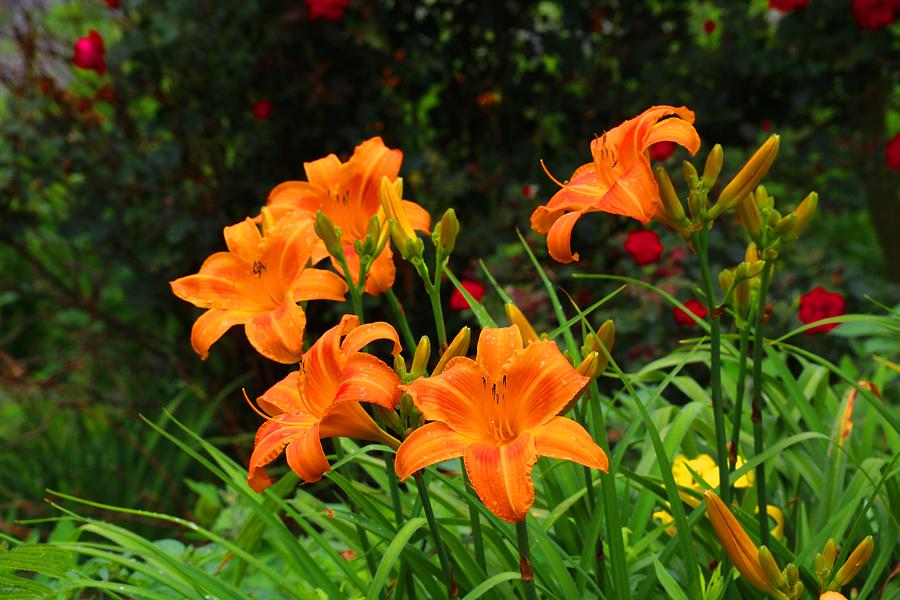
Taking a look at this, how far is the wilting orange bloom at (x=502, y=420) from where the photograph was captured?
1130 mm

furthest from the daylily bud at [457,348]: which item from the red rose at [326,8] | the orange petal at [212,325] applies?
the red rose at [326,8]

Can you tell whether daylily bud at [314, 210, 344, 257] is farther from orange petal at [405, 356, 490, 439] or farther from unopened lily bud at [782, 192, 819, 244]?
unopened lily bud at [782, 192, 819, 244]

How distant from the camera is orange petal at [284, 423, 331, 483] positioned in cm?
121

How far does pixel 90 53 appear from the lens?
3.38 meters

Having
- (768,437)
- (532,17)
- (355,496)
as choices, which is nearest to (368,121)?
(532,17)

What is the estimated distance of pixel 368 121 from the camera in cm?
365

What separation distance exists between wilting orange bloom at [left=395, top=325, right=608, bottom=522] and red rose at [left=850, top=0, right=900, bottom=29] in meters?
2.76

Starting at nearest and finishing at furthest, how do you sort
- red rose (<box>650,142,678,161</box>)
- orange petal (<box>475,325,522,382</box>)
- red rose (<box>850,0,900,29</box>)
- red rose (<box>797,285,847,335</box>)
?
1. orange petal (<box>475,325,522,382</box>)
2. red rose (<box>797,285,847,335</box>)
3. red rose (<box>650,142,678,161</box>)
4. red rose (<box>850,0,900,29</box>)

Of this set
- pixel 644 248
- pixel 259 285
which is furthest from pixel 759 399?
pixel 644 248

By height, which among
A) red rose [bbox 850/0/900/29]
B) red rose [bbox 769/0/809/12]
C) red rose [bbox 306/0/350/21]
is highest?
red rose [bbox 306/0/350/21]

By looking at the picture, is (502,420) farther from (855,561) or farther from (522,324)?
(855,561)

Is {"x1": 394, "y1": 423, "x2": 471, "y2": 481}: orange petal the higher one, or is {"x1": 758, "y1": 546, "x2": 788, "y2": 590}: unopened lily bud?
{"x1": 394, "y1": 423, "x2": 471, "y2": 481}: orange petal

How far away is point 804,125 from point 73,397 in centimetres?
292

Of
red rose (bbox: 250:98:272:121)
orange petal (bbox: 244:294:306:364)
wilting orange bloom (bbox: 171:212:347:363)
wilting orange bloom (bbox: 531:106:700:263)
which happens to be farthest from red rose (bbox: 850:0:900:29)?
orange petal (bbox: 244:294:306:364)
